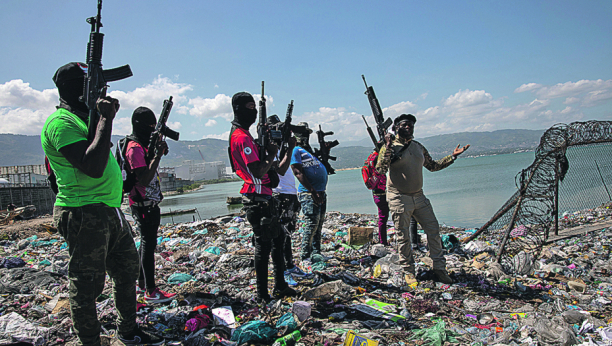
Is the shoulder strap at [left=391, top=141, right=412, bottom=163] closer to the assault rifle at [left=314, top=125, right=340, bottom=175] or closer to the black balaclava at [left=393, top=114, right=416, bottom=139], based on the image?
the black balaclava at [left=393, top=114, right=416, bottom=139]

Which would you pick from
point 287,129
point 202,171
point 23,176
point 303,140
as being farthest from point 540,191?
point 202,171

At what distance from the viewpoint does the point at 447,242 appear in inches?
217

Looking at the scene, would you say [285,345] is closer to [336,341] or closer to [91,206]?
[336,341]

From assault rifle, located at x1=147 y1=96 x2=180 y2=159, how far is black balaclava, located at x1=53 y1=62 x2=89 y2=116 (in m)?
1.25

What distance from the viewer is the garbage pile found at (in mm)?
2502

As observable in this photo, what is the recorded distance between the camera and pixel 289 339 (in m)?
2.43

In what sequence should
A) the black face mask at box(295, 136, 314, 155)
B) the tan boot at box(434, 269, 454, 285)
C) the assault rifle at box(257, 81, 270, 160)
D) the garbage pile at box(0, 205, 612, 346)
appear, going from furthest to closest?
the black face mask at box(295, 136, 314, 155), the tan boot at box(434, 269, 454, 285), the assault rifle at box(257, 81, 270, 160), the garbage pile at box(0, 205, 612, 346)

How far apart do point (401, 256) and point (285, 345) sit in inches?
81.9

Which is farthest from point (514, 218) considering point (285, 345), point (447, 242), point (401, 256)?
point (285, 345)

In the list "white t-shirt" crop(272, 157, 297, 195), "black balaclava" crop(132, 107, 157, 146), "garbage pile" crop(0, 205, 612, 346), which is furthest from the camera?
"white t-shirt" crop(272, 157, 297, 195)

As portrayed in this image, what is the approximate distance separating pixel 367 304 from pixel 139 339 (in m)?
2.02

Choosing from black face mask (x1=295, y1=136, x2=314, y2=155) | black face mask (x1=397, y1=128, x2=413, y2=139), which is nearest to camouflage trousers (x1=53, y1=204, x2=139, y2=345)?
black face mask (x1=295, y1=136, x2=314, y2=155)

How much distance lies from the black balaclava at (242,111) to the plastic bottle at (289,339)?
1870mm

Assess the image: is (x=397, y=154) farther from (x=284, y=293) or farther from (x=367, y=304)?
(x=284, y=293)
